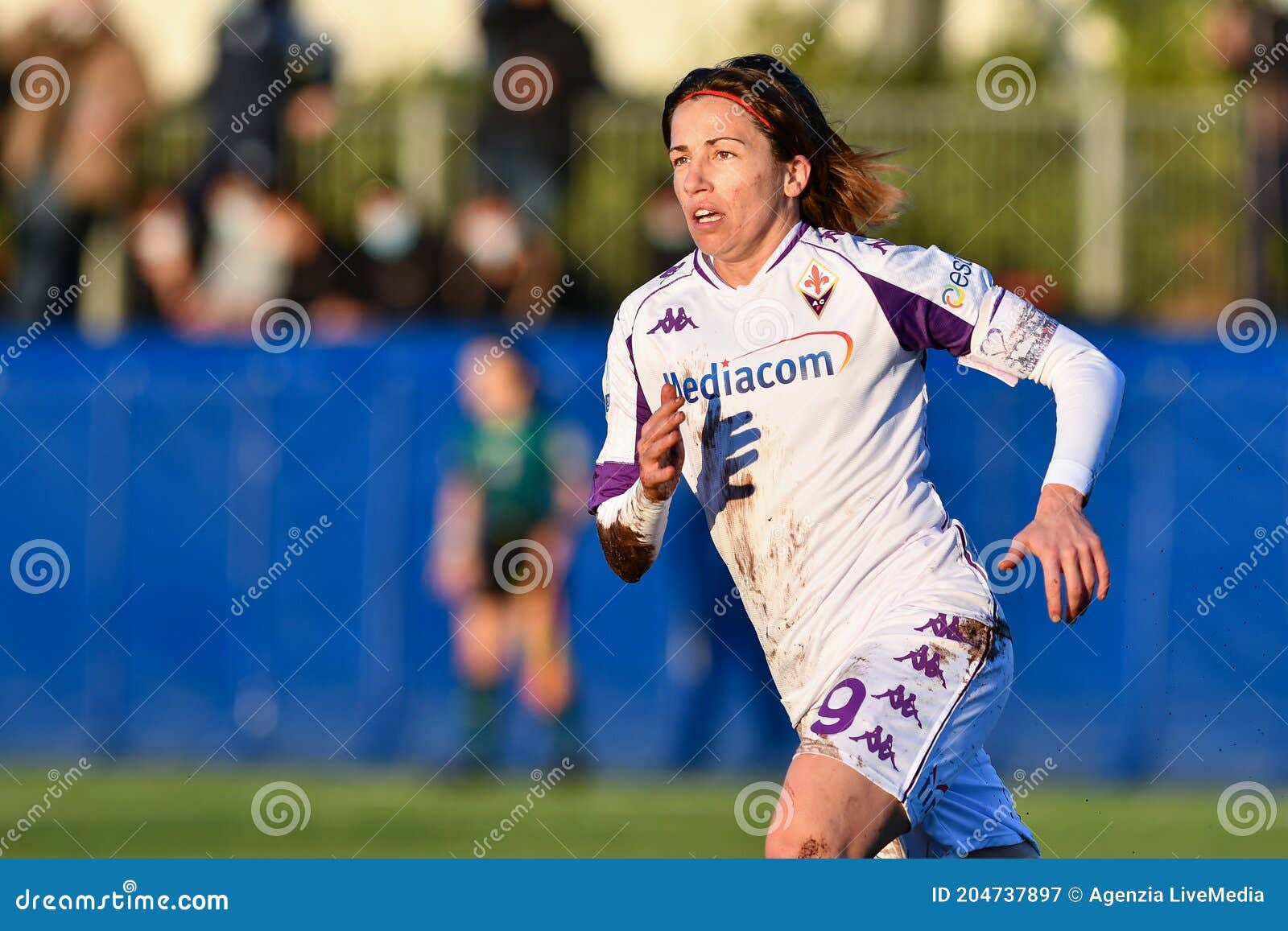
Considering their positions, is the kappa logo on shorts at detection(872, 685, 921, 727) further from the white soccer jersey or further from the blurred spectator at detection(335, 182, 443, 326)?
the blurred spectator at detection(335, 182, 443, 326)

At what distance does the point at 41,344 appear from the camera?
44.6 feet

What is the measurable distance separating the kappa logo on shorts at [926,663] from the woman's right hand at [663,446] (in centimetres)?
78

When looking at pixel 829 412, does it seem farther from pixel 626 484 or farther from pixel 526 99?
pixel 526 99

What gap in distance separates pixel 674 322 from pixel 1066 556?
1513mm

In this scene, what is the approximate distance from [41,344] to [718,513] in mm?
8668

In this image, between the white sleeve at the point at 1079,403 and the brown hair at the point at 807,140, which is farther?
the brown hair at the point at 807,140

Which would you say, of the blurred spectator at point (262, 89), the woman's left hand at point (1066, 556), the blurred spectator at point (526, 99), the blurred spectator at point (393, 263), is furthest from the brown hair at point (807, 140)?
the blurred spectator at point (262, 89)

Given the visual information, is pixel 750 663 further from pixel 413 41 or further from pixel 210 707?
pixel 413 41

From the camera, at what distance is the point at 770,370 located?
19.2 ft

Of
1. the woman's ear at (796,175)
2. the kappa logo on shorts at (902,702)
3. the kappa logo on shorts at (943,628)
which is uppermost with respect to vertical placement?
the woman's ear at (796,175)

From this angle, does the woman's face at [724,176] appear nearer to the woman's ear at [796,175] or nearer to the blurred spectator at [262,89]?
the woman's ear at [796,175]

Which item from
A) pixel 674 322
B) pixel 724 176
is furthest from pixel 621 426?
pixel 724 176

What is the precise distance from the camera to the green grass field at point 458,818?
1009 cm

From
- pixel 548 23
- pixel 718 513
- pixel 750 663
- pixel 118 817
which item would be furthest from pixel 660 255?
pixel 718 513
